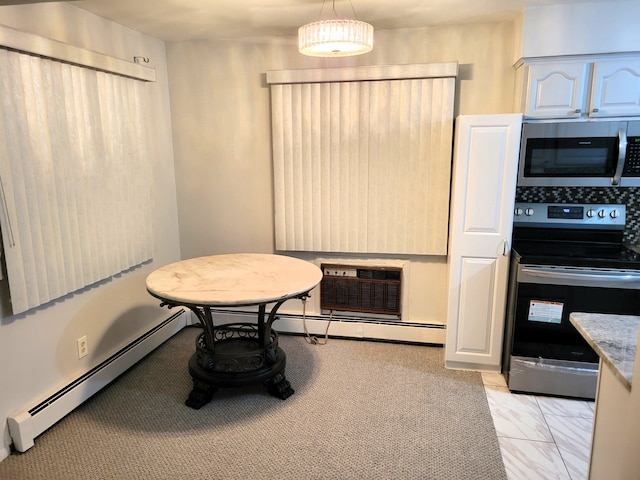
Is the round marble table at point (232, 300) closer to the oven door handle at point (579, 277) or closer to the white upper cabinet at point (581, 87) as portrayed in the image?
the oven door handle at point (579, 277)

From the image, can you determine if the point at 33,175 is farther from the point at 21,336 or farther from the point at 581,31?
the point at 581,31

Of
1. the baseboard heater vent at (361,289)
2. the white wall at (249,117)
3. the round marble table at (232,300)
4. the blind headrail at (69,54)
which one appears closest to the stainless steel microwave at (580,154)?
the white wall at (249,117)

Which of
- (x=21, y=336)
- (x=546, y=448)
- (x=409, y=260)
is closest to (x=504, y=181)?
(x=409, y=260)

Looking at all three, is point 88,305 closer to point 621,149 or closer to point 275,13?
point 275,13

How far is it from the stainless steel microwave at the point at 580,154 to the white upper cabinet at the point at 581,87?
80 millimetres

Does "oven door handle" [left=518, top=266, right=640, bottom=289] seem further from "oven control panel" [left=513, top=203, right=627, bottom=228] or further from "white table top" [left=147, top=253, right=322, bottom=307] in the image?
"white table top" [left=147, top=253, right=322, bottom=307]

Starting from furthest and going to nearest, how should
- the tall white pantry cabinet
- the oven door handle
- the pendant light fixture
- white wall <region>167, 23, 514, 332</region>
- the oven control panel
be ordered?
white wall <region>167, 23, 514, 332</region> < the oven control panel < the tall white pantry cabinet < the oven door handle < the pendant light fixture

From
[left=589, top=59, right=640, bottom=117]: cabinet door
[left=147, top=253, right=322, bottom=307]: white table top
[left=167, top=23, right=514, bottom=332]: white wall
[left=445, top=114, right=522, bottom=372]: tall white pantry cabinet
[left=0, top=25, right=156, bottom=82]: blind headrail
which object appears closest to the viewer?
[left=0, top=25, right=156, bottom=82]: blind headrail

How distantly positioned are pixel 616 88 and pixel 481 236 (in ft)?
3.92

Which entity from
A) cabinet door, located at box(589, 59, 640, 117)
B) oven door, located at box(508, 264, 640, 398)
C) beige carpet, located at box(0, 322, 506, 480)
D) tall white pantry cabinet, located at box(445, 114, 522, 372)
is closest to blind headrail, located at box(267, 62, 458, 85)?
tall white pantry cabinet, located at box(445, 114, 522, 372)

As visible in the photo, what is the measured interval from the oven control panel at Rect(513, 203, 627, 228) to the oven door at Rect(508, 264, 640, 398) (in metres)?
0.51

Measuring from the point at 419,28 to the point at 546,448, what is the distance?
2.75 meters

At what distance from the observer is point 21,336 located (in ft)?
7.18

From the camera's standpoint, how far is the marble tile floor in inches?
79.8
